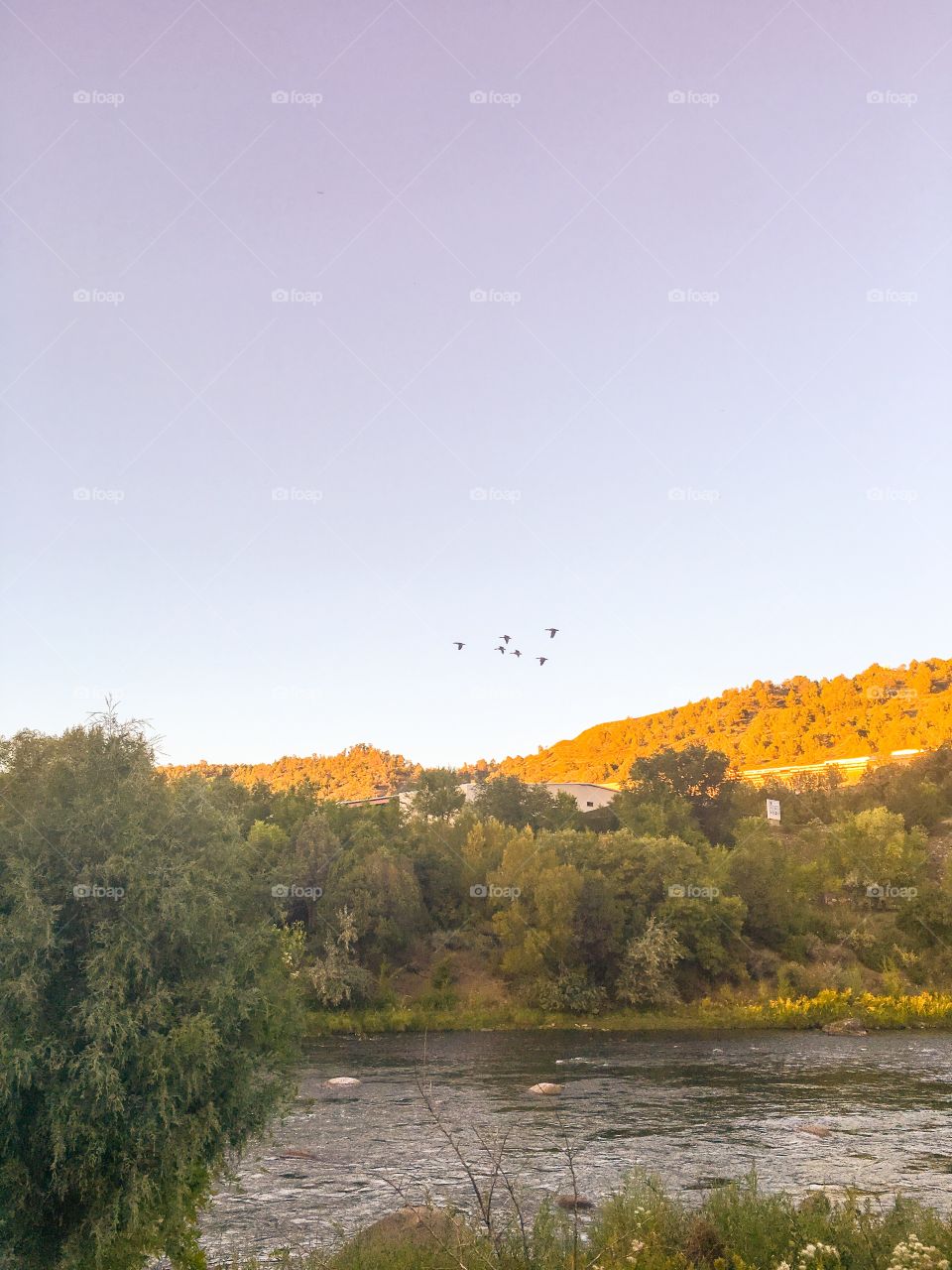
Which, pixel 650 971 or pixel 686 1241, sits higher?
pixel 686 1241

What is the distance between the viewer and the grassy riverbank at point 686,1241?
43.9 ft

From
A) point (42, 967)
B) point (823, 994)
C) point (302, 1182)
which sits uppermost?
point (42, 967)

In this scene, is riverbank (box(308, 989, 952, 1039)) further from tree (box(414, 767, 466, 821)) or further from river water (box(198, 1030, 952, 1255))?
tree (box(414, 767, 466, 821))

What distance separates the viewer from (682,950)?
69.6 meters

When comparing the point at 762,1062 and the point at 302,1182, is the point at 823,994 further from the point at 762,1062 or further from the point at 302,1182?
the point at 302,1182

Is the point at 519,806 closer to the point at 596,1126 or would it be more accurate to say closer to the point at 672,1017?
the point at 672,1017

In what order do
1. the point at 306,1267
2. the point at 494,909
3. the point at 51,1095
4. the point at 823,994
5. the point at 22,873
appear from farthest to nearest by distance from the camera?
the point at 494,909
the point at 823,994
the point at 22,873
the point at 51,1095
the point at 306,1267

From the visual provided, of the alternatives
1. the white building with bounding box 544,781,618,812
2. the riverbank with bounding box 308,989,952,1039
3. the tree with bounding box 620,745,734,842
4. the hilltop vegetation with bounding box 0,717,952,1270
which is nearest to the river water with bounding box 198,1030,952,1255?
the hilltop vegetation with bounding box 0,717,952,1270

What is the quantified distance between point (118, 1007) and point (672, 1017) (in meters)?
56.1

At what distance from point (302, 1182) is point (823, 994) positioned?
49.0 meters

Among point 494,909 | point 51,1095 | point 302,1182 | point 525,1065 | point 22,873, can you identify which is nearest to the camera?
point 51,1095

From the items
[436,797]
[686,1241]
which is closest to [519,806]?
[436,797]

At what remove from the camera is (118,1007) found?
16.7m

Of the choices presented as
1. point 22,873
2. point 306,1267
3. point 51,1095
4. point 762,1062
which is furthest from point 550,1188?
point 762,1062
